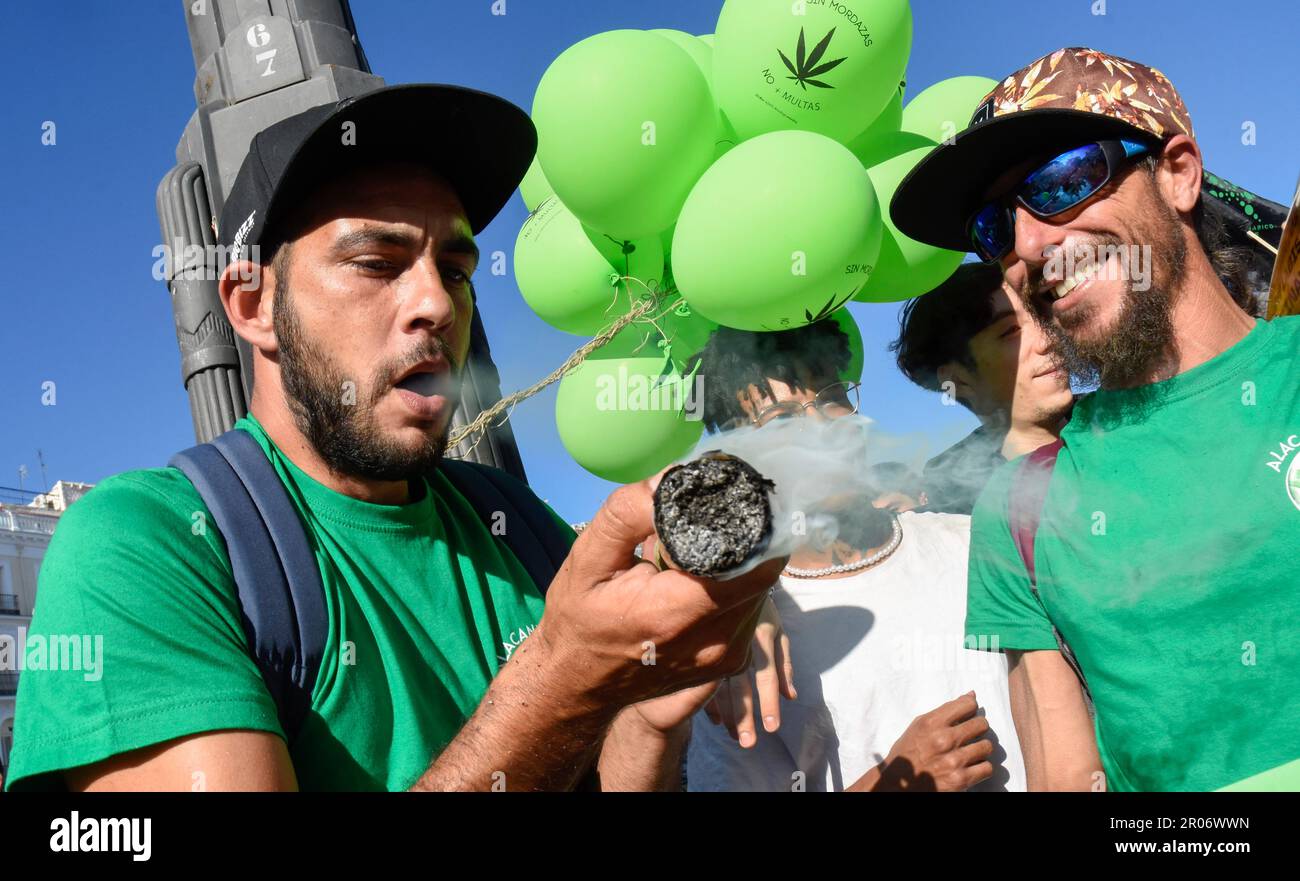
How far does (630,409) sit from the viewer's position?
3.16 m

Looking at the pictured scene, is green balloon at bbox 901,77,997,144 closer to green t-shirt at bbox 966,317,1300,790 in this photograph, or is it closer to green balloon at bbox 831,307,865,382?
green balloon at bbox 831,307,865,382

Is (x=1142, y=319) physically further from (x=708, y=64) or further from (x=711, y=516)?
(x=708, y=64)

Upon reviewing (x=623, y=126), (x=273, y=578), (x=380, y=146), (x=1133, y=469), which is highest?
(x=623, y=126)

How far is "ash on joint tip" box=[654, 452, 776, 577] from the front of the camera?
1297mm

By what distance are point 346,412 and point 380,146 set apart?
1.87 feet

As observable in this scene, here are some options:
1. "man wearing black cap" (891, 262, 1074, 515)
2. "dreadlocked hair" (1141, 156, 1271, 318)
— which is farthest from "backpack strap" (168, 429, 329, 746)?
"dreadlocked hair" (1141, 156, 1271, 318)

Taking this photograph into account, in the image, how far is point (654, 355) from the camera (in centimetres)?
327

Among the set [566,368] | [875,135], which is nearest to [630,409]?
[566,368]

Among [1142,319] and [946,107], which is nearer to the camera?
[1142,319]

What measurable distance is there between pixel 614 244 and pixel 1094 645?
2003 mm

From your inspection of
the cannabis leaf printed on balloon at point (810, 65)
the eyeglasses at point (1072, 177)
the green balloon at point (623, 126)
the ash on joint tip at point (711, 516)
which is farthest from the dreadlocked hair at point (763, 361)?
the ash on joint tip at point (711, 516)

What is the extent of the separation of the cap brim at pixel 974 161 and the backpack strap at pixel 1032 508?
2.25 ft

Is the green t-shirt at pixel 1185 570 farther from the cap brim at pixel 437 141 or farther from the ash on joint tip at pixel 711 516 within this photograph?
the cap brim at pixel 437 141

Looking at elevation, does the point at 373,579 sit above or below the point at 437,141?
below
